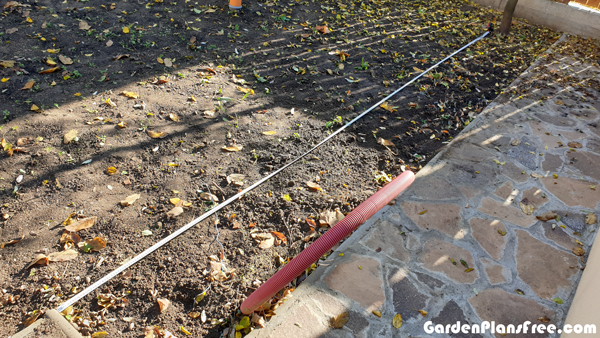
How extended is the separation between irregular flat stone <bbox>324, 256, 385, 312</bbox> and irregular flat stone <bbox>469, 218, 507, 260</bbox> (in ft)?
3.23

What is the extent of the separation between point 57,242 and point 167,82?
2.35 metres

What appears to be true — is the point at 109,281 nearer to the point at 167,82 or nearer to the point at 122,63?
the point at 167,82

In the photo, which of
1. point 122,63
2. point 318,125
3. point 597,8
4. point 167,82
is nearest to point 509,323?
point 318,125

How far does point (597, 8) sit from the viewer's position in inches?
304

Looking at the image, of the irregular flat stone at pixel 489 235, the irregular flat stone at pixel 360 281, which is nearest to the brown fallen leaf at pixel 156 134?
the irregular flat stone at pixel 360 281

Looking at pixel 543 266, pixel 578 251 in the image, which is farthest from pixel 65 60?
pixel 578 251

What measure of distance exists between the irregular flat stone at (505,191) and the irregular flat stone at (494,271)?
90cm

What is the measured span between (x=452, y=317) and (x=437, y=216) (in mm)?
957

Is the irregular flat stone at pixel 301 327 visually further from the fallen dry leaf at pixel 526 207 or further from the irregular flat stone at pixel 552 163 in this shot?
the irregular flat stone at pixel 552 163

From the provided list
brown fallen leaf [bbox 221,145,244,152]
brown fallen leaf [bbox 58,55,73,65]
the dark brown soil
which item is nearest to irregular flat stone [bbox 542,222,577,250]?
the dark brown soil

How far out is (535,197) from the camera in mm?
3430

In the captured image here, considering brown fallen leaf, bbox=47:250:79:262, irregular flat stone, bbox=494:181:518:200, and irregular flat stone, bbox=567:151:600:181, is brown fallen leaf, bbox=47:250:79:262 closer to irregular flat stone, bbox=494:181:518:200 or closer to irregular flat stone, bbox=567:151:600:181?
irregular flat stone, bbox=494:181:518:200

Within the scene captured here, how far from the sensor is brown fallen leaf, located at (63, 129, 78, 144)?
10.8 ft

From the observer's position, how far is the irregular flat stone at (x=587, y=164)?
150 inches
